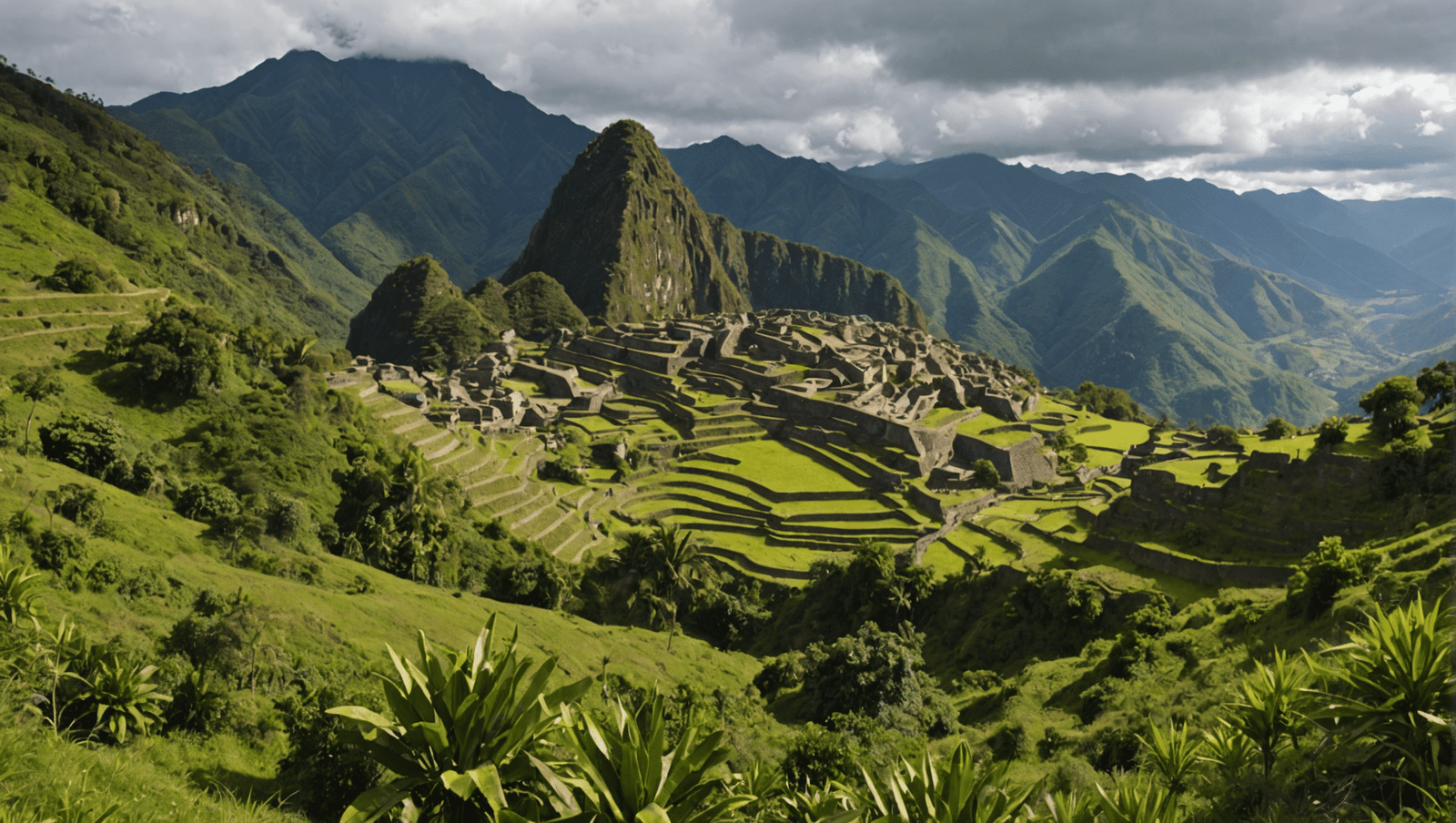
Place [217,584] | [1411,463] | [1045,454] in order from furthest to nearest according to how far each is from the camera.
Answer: [1045,454] → [1411,463] → [217,584]

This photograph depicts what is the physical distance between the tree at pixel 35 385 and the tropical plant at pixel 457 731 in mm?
33056

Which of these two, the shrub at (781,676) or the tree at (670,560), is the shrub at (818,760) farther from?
the tree at (670,560)

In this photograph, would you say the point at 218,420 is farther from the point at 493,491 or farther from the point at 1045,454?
the point at 1045,454

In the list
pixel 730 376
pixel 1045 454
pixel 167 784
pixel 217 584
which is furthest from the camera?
pixel 730 376

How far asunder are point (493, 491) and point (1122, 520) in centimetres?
3438

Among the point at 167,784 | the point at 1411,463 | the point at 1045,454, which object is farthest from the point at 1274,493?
the point at 167,784

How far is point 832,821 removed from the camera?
666 centimetres

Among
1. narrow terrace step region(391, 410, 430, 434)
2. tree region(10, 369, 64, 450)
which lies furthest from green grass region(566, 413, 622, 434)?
tree region(10, 369, 64, 450)

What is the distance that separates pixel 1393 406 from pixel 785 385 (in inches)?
1854

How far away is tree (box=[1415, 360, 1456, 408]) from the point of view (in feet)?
116

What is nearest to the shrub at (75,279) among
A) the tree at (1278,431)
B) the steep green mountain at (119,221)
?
the steep green mountain at (119,221)

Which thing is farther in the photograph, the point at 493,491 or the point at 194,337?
the point at 493,491

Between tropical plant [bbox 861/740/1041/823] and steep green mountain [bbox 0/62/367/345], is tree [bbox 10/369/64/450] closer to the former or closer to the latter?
steep green mountain [bbox 0/62/367/345]

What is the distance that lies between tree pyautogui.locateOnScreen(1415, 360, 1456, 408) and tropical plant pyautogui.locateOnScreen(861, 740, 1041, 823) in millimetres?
40699
